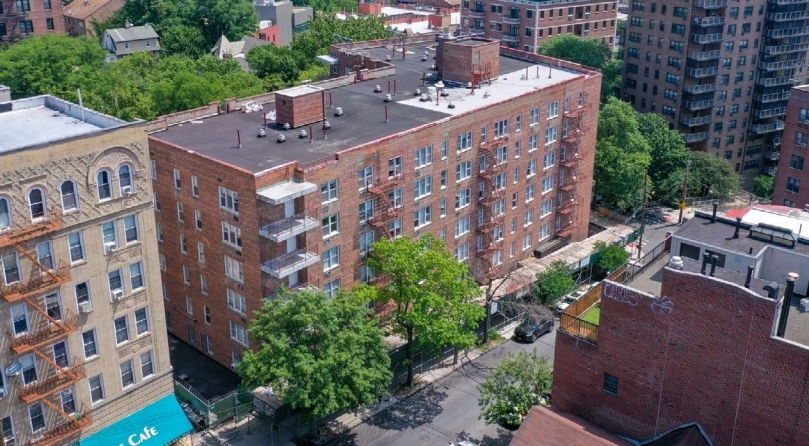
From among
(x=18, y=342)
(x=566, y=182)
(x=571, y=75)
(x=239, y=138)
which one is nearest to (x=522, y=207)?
(x=566, y=182)

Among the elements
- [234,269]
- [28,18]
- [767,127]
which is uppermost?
[28,18]

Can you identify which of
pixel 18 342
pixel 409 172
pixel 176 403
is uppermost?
pixel 409 172

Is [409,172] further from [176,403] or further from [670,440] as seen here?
[670,440]

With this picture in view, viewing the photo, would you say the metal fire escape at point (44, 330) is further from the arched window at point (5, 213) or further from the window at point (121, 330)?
the window at point (121, 330)

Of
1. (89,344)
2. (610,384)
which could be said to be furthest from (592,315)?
(89,344)

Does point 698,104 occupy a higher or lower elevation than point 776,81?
lower

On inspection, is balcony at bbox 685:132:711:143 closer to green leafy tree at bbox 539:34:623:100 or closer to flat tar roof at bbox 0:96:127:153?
green leafy tree at bbox 539:34:623:100

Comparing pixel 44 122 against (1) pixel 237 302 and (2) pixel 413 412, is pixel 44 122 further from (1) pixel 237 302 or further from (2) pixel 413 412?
(2) pixel 413 412

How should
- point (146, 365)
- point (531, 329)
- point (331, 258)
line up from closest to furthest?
point (146, 365) < point (331, 258) < point (531, 329)
